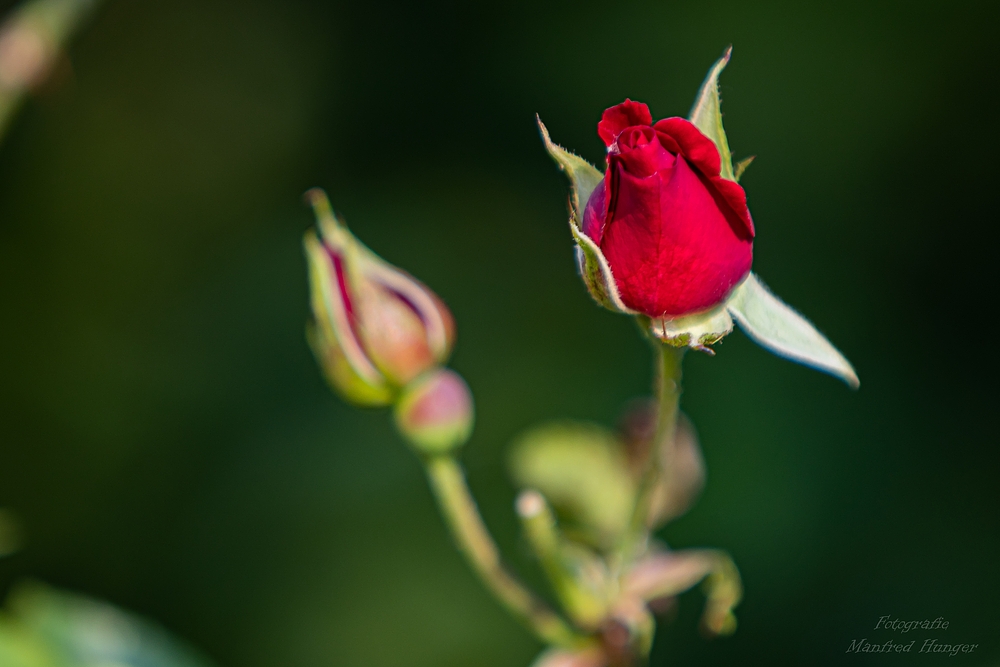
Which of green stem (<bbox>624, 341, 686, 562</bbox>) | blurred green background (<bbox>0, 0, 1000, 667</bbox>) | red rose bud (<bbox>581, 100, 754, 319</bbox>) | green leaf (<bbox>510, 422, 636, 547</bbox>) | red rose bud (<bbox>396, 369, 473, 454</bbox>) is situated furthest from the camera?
blurred green background (<bbox>0, 0, 1000, 667</bbox>)

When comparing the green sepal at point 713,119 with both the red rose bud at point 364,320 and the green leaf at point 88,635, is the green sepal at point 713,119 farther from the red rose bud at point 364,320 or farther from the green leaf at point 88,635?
the green leaf at point 88,635

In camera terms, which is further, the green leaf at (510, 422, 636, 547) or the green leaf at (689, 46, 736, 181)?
the green leaf at (510, 422, 636, 547)

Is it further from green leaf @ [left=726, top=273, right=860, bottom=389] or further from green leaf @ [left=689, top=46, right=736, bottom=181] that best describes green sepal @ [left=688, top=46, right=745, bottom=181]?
green leaf @ [left=726, top=273, right=860, bottom=389]

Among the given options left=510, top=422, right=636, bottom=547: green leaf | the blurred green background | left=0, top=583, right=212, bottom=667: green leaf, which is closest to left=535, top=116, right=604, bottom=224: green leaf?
left=510, top=422, right=636, bottom=547: green leaf

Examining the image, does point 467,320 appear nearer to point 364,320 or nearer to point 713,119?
point 364,320

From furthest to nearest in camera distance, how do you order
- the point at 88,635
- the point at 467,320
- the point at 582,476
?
1. the point at 467,320
2. the point at 582,476
3. the point at 88,635

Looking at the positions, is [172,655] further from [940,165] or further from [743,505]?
[940,165]

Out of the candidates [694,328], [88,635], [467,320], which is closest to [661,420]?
[694,328]
